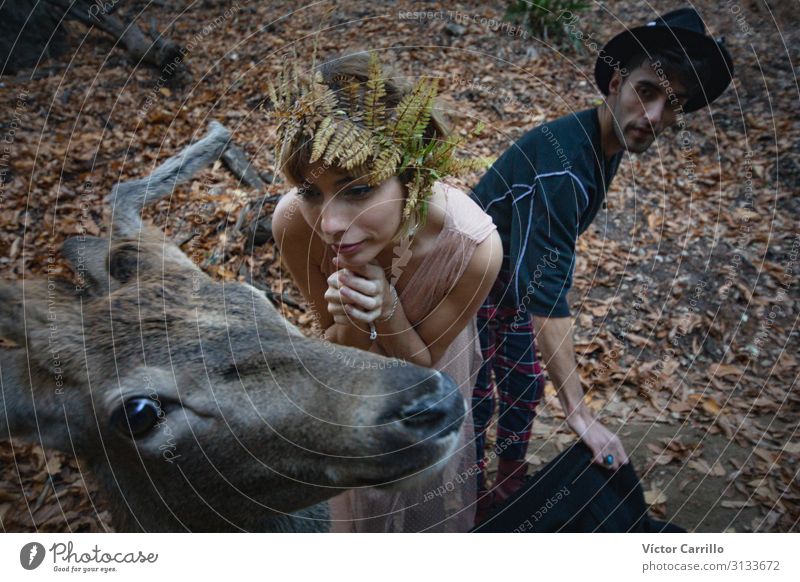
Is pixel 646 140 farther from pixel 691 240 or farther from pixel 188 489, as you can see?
pixel 691 240

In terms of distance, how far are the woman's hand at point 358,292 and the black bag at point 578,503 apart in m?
1.14

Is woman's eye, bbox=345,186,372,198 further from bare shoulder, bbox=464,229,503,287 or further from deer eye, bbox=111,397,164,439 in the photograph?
deer eye, bbox=111,397,164,439

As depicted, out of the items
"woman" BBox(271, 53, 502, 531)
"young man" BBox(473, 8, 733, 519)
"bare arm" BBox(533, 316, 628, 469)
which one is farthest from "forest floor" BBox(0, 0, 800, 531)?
"bare arm" BBox(533, 316, 628, 469)

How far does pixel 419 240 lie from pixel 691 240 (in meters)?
4.28

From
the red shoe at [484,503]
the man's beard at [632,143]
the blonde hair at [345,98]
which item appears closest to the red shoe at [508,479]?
the red shoe at [484,503]

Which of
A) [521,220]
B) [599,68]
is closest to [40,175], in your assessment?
[521,220]

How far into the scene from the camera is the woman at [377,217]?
137 cm

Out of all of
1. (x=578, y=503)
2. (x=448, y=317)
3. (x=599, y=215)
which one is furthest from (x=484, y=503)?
(x=599, y=215)

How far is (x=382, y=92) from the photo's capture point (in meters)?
1.36

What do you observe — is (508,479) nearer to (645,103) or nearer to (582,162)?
(582,162)

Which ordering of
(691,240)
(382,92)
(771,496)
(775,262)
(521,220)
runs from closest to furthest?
(382,92) < (521,220) < (771,496) < (775,262) < (691,240)

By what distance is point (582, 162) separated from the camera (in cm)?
206

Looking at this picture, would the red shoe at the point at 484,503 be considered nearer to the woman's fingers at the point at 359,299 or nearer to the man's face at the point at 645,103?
the woman's fingers at the point at 359,299

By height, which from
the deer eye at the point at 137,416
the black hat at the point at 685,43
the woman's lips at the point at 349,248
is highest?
the black hat at the point at 685,43
